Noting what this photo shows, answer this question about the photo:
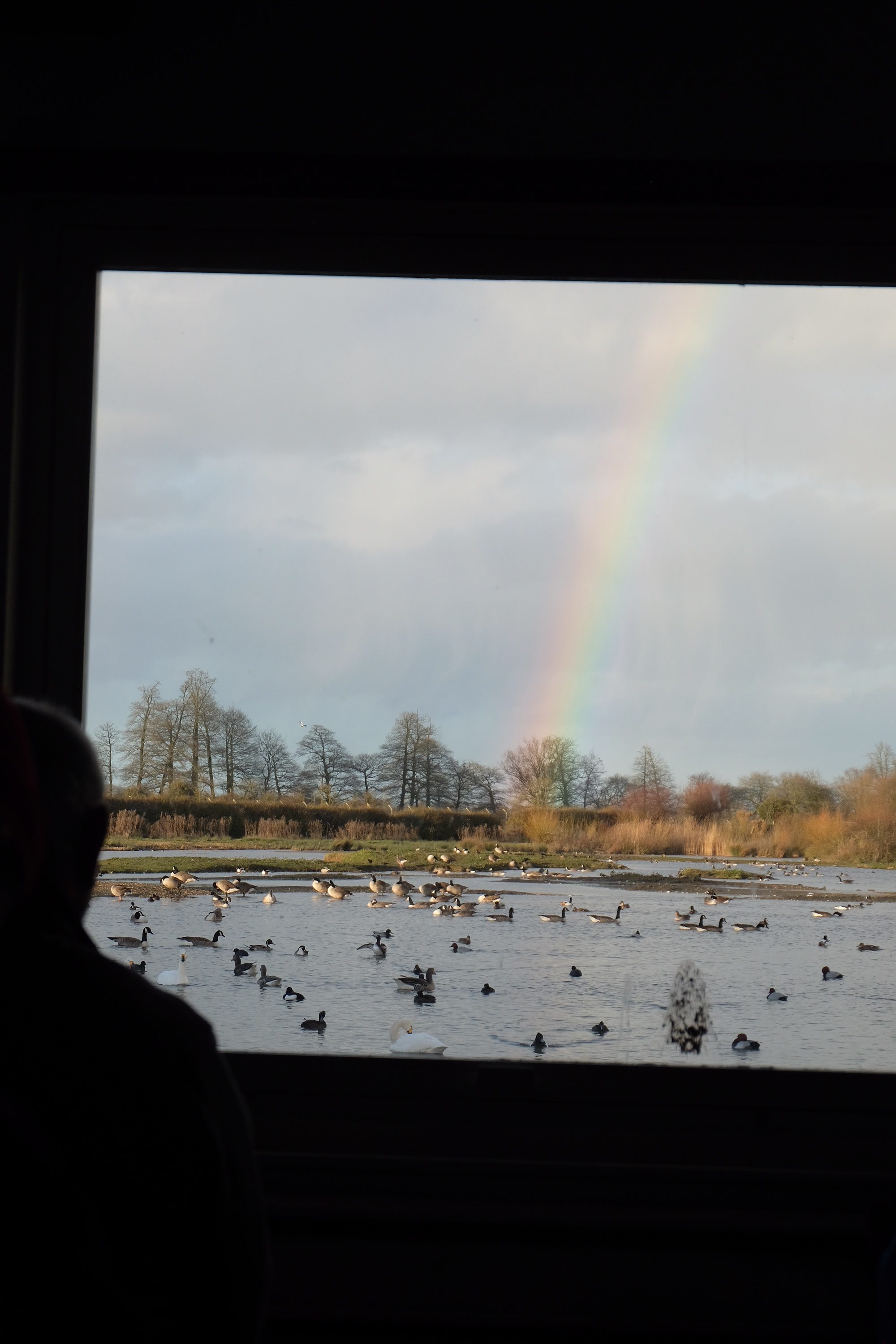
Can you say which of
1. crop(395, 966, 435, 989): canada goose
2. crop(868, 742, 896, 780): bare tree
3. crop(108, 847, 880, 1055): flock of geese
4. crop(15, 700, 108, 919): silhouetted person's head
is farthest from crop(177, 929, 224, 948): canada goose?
crop(868, 742, 896, 780): bare tree

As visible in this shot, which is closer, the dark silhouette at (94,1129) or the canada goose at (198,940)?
the dark silhouette at (94,1129)

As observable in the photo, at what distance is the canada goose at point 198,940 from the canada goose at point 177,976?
19 mm

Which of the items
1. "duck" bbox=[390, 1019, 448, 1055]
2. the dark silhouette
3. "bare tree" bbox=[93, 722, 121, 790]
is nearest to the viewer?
the dark silhouette

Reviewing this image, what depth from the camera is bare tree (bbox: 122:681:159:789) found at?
5.34ft

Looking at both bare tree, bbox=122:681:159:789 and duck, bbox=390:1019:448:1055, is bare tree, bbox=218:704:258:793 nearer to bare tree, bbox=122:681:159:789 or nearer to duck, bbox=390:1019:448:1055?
bare tree, bbox=122:681:159:789

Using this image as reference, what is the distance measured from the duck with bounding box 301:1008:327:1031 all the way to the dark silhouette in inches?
34.8

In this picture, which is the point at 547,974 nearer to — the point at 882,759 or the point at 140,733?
the point at 882,759

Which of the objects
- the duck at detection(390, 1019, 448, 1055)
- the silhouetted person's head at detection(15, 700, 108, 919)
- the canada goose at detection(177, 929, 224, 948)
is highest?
the silhouetted person's head at detection(15, 700, 108, 919)

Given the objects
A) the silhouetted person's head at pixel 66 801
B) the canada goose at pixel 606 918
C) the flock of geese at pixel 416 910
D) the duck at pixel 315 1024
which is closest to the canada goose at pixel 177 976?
the flock of geese at pixel 416 910

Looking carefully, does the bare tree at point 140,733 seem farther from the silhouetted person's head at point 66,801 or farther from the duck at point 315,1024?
the silhouetted person's head at point 66,801

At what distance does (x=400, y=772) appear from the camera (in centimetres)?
165

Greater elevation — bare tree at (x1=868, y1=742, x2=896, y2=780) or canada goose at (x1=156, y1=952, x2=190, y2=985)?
bare tree at (x1=868, y1=742, x2=896, y2=780)

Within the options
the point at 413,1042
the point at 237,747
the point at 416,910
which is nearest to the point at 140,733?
the point at 237,747

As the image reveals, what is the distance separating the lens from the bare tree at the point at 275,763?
5.43 ft
